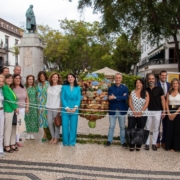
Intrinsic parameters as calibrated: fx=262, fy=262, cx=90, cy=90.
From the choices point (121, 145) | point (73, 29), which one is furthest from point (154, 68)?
point (121, 145)

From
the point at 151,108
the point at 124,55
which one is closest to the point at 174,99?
the point at 151,108

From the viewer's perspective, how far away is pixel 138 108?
583 cm

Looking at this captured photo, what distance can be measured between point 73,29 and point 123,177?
3053 centimetres

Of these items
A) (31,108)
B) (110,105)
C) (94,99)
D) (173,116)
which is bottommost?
(173,116)

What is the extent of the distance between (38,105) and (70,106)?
887 millimetres

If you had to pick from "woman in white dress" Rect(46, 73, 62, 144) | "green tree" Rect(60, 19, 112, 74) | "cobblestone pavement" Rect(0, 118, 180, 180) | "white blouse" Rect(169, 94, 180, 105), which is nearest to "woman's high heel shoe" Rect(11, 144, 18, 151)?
"cobblestone pavement" Rect(0, 118, 180, 180)

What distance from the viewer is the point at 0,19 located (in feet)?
157

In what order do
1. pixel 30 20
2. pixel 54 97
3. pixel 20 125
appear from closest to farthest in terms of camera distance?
pixel 20 125
pixel 54 97
pixel 30 20

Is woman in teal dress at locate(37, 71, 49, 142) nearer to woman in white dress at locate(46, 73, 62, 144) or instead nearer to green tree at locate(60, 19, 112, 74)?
woman in white dress at locate(46, 73, 62, 144)

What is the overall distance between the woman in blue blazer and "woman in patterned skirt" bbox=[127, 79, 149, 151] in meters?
1.23

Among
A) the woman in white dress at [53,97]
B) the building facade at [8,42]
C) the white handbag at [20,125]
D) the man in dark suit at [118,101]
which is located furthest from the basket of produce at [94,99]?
the building facade at [8,42]

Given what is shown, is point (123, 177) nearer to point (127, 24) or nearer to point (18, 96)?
point (18, 96)

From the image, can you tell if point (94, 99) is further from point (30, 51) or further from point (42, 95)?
point (30, 51)

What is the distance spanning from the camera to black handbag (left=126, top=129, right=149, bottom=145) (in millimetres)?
5684
